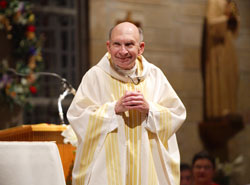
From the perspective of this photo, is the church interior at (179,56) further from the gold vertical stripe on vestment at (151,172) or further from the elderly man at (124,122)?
the gold vertical stripe on vestment at (151,172)

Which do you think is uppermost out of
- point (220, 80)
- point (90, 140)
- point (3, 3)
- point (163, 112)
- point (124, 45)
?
point (3, 3)

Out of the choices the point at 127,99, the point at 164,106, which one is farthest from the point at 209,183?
the point at 127,99

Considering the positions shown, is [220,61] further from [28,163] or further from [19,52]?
[28,163]

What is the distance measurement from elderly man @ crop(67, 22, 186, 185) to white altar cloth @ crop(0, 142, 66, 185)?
574mm

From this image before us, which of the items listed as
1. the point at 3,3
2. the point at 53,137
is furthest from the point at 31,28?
the point at 53,137

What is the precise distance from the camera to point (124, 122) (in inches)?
120

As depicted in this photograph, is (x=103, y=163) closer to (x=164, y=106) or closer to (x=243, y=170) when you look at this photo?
(x=164, y=106)

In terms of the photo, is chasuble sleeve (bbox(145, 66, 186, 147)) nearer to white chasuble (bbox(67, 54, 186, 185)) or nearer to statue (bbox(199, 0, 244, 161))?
white chasuble (bbox(67, 54, 186, 185))

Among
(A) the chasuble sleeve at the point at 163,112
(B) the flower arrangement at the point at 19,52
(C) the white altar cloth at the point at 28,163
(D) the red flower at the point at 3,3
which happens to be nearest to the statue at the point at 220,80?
(B) the flower arrangement at the point at 19,52

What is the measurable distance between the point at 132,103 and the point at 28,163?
72 cm

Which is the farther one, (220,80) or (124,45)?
(220,80)

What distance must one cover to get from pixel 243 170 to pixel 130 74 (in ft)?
16.8

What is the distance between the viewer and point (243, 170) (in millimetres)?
7863

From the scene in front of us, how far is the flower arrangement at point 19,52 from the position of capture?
630cm
